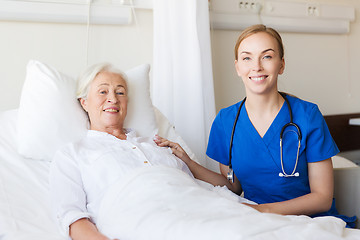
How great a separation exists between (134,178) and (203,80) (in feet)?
3.72

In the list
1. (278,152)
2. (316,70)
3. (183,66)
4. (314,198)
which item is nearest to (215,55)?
(183,66)

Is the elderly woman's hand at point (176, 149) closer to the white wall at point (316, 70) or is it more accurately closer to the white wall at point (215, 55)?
the white wall at point (215, 55)

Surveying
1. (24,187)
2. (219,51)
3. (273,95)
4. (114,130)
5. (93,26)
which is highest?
(93,26)

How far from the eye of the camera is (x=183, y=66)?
232 cm

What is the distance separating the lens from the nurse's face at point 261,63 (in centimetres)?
155

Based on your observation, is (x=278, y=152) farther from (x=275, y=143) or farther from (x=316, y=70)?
(x=316, y=70)

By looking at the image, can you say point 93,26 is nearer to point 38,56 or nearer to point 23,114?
point 38,56

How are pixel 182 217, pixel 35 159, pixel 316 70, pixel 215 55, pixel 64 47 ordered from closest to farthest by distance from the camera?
1. pixel 182 217
2. pixel 35 159
3. pixel 64 47
4. pixel 215 55
5. pixel 316 70

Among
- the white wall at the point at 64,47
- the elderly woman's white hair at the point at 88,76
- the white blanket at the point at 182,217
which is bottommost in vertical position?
the white blanket at the point at 182,217

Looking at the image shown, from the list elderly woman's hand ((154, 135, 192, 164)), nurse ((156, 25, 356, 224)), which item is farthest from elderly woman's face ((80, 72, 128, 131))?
nurse ((156, 25, 356, 224))

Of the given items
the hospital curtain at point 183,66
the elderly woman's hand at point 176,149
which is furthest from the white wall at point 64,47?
the elderly woman's hand at point 176,149

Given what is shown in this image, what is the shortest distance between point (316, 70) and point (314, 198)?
1918 millimetres

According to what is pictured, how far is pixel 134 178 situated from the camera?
1.34 m

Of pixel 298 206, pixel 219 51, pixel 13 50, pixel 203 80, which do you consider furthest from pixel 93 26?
pixel 298 206
